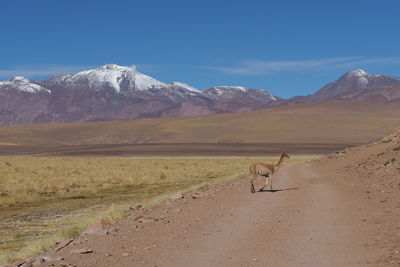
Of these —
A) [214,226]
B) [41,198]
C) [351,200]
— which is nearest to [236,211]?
[214,226]

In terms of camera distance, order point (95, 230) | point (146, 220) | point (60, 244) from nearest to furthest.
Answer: point (60, 244)
point (95, 230)
point (146, 220)

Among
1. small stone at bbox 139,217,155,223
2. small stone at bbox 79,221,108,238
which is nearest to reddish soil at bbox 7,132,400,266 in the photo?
small stone at bbox 139,217,155,223

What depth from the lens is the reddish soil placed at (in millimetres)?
8898

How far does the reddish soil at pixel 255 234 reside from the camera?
890 cm

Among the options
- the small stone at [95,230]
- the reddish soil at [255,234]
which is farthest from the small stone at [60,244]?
the small stone at [95,230]

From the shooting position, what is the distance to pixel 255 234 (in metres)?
11.1

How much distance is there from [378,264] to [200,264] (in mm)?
Result: 3171

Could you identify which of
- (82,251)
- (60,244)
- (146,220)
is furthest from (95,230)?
(82,251)

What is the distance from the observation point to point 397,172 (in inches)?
935

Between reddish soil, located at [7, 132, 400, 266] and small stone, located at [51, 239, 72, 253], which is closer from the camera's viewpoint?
reddish soil, located at [7, 132, 400, 266]

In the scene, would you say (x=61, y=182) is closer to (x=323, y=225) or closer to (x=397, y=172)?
(x=397, y=172)

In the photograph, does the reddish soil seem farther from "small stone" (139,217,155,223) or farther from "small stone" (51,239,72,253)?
"small stone" (51,239,72,253)

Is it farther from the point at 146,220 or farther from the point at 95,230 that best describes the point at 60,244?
the point at 146,220

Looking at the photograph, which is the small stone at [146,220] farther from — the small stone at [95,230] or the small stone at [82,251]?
the small stone at [82,251]
